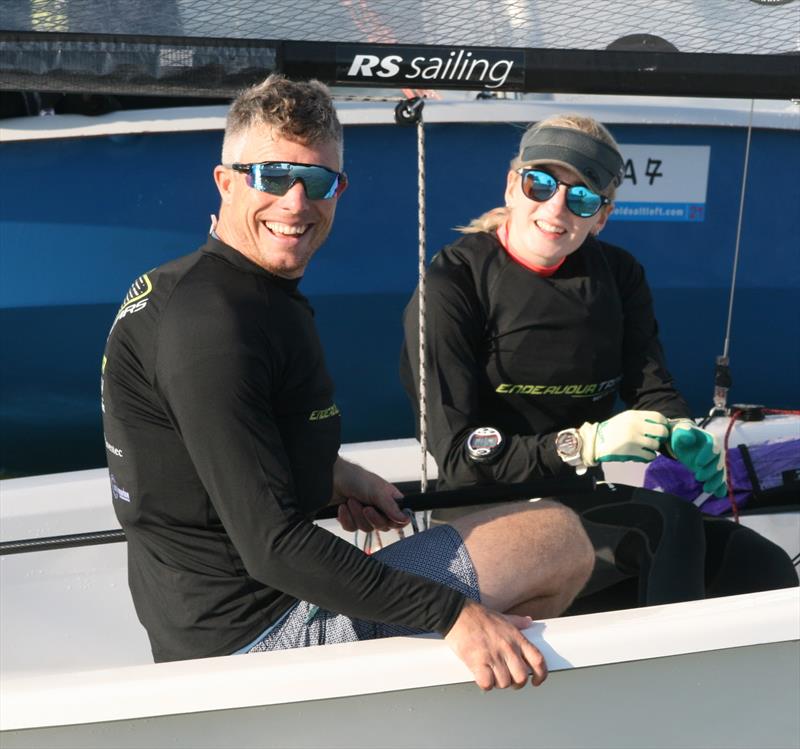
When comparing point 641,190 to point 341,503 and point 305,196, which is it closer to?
point 341,503

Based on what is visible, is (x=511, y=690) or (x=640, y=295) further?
(x=640, y=295)

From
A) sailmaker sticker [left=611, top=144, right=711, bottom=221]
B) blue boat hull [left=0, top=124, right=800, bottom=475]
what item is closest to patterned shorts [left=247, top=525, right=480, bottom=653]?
blue boat hull [left=0, top=124, right=800, bottom=475]

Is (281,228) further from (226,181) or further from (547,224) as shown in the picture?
(547,224)

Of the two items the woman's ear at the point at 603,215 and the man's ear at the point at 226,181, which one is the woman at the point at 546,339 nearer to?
the woman's ear at the point at 603,215

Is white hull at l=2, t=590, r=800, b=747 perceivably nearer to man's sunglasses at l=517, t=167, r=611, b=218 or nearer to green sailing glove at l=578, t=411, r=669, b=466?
green sailing glove at l=578, t=411, r=669, b=466

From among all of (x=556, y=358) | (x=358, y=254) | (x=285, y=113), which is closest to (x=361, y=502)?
(x=556, y=358)

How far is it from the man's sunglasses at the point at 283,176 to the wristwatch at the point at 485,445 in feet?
2.10

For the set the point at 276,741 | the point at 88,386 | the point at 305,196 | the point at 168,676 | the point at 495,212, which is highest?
the point at 305,196

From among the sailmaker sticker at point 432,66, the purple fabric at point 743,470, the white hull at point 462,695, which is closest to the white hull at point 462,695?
the white hull at point 462,695

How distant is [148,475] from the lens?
57.7 inches

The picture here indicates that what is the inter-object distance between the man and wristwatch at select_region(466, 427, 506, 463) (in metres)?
0.32

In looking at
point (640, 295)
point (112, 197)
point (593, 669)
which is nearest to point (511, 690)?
point (593, 669)

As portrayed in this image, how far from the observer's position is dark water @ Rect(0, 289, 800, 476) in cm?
384

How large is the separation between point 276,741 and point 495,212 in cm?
115
